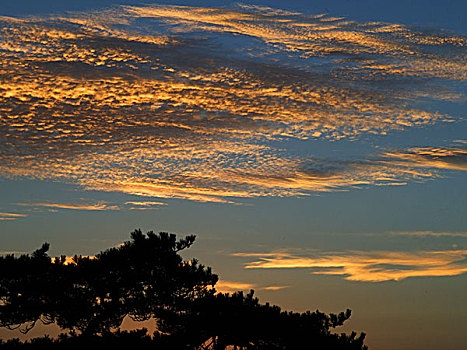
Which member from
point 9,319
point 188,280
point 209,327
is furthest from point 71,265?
point 209,327

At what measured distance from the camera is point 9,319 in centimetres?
2684

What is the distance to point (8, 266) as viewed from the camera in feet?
88.7

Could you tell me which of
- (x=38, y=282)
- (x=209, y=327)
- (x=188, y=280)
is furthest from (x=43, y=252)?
(x=209, y=327)

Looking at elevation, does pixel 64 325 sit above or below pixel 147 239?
below

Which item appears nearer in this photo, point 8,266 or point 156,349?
point 156,349

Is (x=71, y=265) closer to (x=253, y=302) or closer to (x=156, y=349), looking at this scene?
(x=156, y=349)

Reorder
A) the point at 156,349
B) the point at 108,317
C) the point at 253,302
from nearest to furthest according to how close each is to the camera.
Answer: the point at 156,349 → the point at 253,302 → the point at 108,317

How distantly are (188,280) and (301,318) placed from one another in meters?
5.85

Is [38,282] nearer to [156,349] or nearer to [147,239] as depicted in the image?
[147,239]

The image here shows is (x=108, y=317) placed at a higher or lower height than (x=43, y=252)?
lower

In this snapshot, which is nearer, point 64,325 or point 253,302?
point 253,302

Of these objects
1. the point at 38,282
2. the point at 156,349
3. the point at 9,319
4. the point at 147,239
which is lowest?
the point at 156,349

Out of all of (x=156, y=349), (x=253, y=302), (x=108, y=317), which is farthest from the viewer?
(x=108, y=317)

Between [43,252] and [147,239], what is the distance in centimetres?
507
